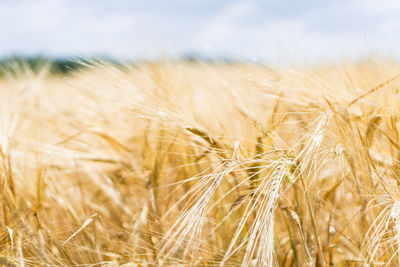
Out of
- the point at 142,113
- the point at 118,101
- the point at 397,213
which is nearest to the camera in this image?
the point at 397,213

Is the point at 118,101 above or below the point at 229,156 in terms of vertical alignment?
above

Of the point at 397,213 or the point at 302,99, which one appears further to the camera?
the point at 302,99

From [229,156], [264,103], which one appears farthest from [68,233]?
[264,103]

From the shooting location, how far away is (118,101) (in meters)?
1.01

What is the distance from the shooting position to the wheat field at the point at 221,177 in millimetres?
628

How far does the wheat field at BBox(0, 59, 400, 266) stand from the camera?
2.06 feet

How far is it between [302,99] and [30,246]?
2.07ft

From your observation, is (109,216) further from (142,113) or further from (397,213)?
(397,213)

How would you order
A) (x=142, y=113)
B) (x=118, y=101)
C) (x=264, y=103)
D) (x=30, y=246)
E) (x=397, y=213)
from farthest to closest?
(x=264, y=103) → (x=118, y=101) → (x=142, y=113) → (x=30, y=246) → (x=397, y=213)

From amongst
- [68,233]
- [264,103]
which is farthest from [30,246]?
[264,103]

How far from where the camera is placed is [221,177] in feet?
1.92

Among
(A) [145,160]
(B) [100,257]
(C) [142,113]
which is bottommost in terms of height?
(B) [100,257]

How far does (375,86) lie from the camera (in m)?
0.77

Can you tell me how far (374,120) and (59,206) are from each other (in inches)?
28.6
